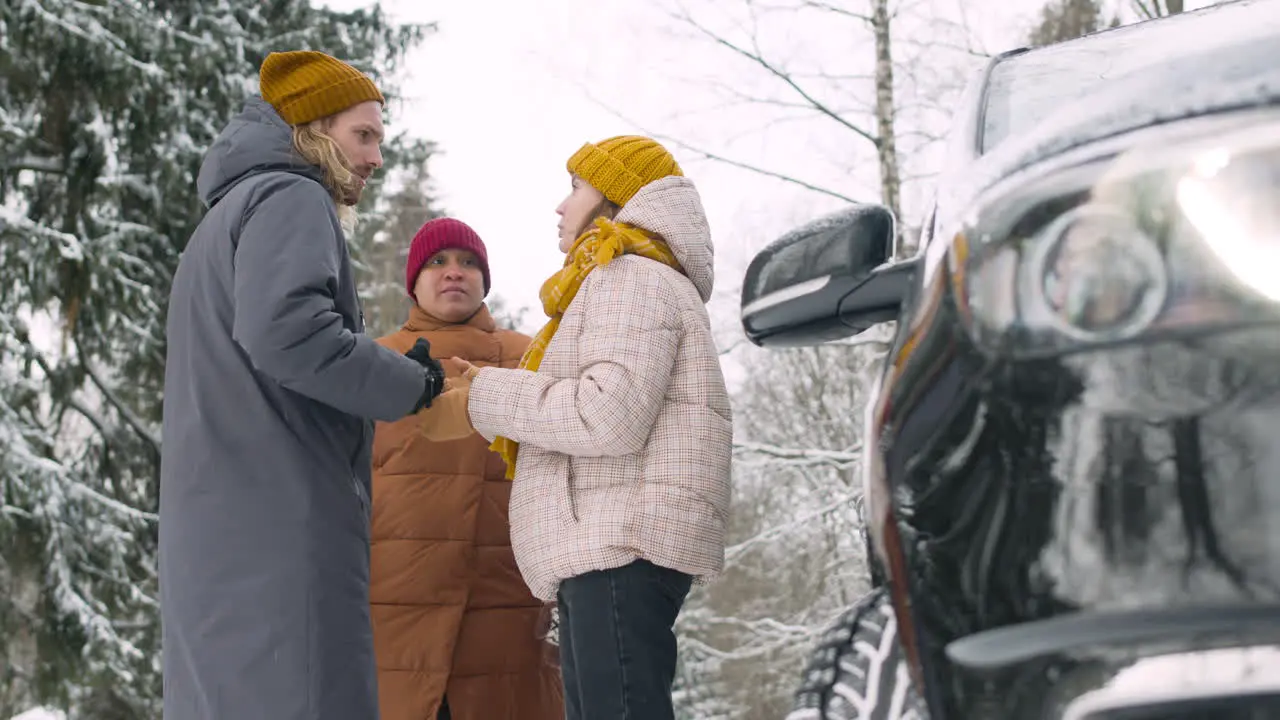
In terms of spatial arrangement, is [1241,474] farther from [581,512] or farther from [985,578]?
[581,512]

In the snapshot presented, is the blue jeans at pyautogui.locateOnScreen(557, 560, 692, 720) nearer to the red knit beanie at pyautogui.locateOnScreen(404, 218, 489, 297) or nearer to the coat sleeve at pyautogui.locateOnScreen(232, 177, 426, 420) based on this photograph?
the coat sleeve at pyautogui.locateOnScreen(232, 177, 426, 420)

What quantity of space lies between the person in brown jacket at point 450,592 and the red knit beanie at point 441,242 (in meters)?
0.27

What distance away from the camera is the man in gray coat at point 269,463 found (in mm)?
2342

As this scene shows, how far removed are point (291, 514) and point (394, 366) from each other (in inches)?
14.4

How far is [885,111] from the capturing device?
1105 cm

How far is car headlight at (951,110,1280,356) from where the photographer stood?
3.14 ft

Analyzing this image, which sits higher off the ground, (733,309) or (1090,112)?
(733,309)

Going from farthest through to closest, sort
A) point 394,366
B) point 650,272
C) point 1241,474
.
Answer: point 650,272, point 394,366, point 1241,474

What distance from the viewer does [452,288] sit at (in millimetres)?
3693

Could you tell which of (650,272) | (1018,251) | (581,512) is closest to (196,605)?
(581,512)

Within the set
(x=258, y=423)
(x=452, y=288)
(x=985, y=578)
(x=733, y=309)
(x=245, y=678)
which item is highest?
(x=733, y=309)

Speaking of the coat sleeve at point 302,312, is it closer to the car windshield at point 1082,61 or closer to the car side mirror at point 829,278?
the car side mirror at point 829,278

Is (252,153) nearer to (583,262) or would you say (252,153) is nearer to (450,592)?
(583,262)

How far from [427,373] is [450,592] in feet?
2.94
